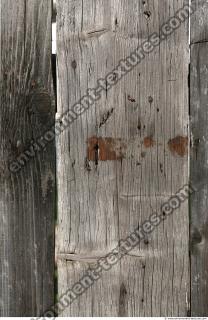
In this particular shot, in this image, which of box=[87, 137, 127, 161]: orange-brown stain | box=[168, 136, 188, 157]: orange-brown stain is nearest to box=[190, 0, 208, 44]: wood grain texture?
box=[168, 136, 188, 157]: orange-brown stain

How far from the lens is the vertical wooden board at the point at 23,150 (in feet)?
5.51

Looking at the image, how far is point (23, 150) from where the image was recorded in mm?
1684

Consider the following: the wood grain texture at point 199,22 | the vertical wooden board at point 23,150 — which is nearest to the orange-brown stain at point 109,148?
the vertical wooden board at point 23,150

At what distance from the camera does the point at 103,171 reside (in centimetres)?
167

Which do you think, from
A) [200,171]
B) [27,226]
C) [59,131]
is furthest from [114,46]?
[27,226]

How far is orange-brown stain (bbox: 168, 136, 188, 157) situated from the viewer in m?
1.65

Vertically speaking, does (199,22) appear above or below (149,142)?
above

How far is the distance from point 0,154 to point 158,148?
616 millimetres

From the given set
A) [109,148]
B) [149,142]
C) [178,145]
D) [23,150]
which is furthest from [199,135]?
[23,150]

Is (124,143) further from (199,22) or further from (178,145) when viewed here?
(199,22)

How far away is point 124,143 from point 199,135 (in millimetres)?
290

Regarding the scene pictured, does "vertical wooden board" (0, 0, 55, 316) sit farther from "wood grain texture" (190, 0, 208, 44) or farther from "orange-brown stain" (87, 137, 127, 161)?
"wood grain texture" (190, 0, 208, 44)

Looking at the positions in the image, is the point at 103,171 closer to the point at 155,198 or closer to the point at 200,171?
the point at 155,198

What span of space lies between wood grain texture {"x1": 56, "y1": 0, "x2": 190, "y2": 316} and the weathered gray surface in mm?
32
